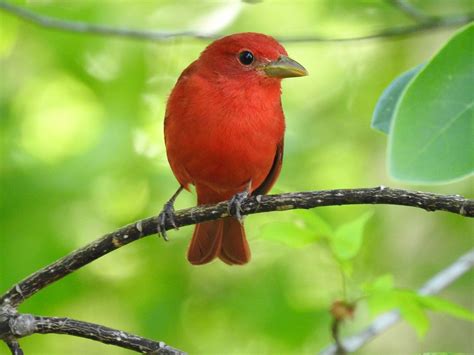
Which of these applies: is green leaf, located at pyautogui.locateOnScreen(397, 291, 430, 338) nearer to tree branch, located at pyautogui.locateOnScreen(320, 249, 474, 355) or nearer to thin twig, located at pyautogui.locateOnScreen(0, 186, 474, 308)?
tree branch, located at pyautogui.locateOnScreen(320, 249, 474, 355)

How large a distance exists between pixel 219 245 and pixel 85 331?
2143mm

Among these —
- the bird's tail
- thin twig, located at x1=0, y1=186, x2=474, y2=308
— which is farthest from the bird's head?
thin twig, located at x1=0, y1=186, x2=474, y2=308

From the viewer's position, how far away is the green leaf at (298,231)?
128 inches

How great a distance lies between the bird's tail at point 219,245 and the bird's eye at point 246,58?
83 cm

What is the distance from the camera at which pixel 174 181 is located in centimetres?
533

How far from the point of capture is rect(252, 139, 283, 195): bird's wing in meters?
4.16

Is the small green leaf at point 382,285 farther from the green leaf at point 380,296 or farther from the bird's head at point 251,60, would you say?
the bird's head at point 251,60

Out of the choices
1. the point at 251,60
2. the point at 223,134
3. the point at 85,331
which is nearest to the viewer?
the point at 85,331

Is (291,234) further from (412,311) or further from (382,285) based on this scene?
(412,311)

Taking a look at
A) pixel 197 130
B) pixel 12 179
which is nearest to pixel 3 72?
pixel 12 179

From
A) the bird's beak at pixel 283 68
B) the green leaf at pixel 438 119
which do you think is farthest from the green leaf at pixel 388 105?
the bird's beak at pixel 283 68

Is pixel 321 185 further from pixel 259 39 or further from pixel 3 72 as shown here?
pixel 3 72

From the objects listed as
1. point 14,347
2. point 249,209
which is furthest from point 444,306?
point 14,347

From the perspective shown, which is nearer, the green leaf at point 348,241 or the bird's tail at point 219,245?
the green leaf at point 348,241
